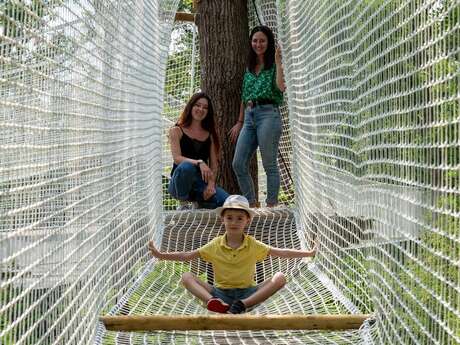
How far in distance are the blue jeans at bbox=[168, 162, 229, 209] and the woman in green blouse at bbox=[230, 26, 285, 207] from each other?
0.88ft

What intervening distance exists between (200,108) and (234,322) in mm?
1915

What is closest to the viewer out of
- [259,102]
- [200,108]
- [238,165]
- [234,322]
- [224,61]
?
[234,322]

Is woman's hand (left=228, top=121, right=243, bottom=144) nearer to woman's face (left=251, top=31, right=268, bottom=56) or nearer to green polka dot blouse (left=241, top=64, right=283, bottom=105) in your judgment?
green polka dot blouse (left=241, top=64, right=283, bottom=105)

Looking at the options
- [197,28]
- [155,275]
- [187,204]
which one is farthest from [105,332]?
[197,28]

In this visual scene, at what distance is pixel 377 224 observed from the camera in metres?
2.42

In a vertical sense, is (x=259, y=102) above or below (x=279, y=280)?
above

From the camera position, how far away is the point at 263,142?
14.1 ft

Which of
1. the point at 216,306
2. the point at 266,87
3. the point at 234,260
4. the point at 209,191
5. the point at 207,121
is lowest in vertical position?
the point at 216,306

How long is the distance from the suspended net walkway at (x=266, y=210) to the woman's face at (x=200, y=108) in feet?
0.77

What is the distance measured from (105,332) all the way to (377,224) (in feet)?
2.77

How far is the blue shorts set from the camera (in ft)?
10.3

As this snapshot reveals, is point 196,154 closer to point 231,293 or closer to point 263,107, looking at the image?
point 263,107

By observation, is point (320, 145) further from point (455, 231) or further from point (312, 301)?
point (455, 231)

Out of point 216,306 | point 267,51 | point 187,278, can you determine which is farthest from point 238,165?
point 216,306
